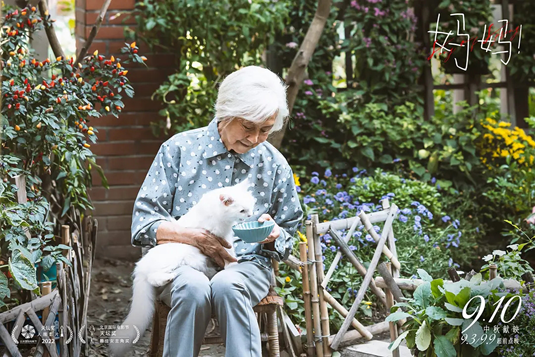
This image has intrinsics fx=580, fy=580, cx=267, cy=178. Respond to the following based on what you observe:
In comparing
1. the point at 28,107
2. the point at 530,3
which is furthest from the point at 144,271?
the point at 530,3

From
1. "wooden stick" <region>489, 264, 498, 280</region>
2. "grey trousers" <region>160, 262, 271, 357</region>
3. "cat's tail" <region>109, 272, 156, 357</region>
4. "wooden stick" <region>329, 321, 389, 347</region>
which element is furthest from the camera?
"wooden stick" <region>329, 321, 389, 347</region>

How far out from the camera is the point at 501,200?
4555 millimetres

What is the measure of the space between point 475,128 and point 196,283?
3.52m

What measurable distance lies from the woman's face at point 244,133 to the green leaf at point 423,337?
0.96 m

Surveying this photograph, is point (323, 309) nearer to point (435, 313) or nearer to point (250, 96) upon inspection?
point (435, 313)

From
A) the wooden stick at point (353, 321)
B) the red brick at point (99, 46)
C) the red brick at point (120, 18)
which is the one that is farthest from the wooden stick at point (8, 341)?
the red brick at point (120, 18)

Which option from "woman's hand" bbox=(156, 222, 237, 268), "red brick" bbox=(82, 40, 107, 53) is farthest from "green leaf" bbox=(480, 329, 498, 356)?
"red brick" bbox=(82, 40, 107, 53)

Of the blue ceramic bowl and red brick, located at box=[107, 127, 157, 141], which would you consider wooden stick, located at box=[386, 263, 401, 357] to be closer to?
the blue ceramic bowl

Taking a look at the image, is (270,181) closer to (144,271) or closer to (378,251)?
(144,271)

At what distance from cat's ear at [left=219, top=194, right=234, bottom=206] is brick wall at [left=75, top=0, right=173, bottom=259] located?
Result: 7.38ft

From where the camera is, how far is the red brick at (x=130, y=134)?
4.26 meters

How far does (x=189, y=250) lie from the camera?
223 centimetres

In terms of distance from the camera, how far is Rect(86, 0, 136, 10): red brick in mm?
4219

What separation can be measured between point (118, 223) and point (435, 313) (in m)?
2.73
